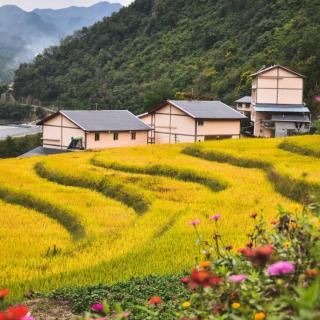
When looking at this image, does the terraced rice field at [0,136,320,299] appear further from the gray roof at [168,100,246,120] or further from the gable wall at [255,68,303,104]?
the gable wall at [255,68,303,104]

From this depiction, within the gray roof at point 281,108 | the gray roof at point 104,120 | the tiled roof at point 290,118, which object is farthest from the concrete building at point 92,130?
the tiled roof at point 290,118

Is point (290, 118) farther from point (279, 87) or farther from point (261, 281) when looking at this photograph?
point (261, 281)

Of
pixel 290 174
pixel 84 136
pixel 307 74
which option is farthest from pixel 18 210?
pixel 307 74

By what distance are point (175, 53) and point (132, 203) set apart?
6432cm

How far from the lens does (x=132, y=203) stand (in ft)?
48.6

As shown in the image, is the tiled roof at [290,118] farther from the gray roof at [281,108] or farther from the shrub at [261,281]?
the shrub at [261,281]

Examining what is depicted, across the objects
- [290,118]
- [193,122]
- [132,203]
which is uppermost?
[290,118]

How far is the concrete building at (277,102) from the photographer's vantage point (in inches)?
1734

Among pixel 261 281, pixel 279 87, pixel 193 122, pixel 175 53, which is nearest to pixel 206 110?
pixel 193 122

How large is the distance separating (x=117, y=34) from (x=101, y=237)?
81.2 meters

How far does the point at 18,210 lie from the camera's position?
14.7 m

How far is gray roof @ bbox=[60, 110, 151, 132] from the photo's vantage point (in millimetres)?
35219

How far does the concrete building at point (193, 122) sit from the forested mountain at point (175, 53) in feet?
39.6

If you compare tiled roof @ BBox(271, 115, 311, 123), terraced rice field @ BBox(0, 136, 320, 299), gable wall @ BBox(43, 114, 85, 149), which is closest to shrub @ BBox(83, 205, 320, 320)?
terraced rice field @ BBox(0, 136, 320, 299)
